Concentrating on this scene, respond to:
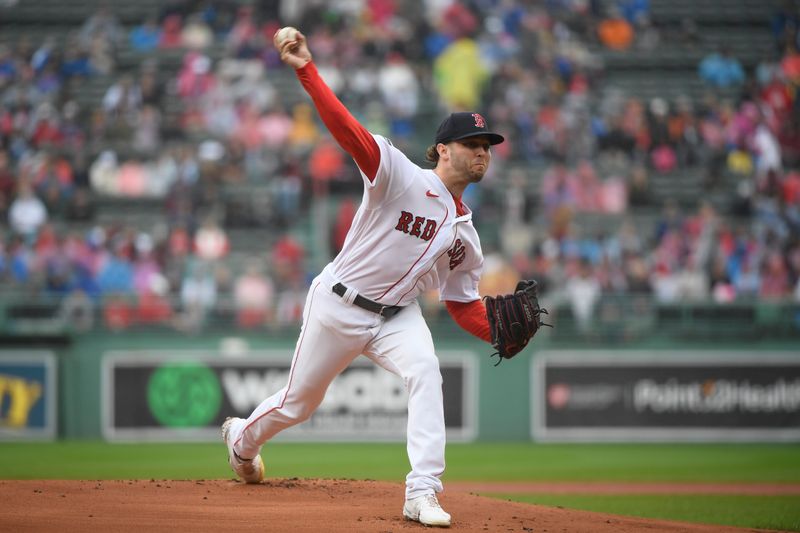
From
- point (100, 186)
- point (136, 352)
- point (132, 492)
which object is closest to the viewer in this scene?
point (132, 492)

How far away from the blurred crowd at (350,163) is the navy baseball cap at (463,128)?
320 inches

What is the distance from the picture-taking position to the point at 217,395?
1391cm

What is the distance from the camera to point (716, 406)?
14.0 m

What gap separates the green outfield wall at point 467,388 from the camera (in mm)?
13883

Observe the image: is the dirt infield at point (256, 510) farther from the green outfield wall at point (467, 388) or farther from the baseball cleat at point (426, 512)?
the green outfield wall at point (467, 388)

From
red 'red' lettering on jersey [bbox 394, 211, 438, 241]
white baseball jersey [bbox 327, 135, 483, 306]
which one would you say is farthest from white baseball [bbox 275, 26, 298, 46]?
red 'red' lettering on jersey [bbox 394, 211, 438, 241]

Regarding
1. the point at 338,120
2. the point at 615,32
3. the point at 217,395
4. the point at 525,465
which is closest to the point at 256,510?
the point at 338,120

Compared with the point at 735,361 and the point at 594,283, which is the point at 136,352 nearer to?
the point at 594,283

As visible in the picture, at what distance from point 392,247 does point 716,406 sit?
9.21m

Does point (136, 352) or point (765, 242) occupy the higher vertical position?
point (765, 242)

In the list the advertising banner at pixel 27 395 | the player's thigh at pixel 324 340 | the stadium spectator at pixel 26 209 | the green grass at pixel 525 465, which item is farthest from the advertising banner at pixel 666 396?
the player's thigh at pixel 324 340

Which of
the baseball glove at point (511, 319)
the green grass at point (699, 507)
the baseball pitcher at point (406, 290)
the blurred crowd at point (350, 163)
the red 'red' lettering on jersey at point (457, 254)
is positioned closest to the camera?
the baseball pitcher at point (406, 290)

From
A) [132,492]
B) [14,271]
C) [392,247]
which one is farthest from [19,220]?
[392,247]

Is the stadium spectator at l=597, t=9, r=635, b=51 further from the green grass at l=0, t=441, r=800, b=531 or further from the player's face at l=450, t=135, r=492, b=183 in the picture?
the player's face at l=450, t=135, r=492, b=183
